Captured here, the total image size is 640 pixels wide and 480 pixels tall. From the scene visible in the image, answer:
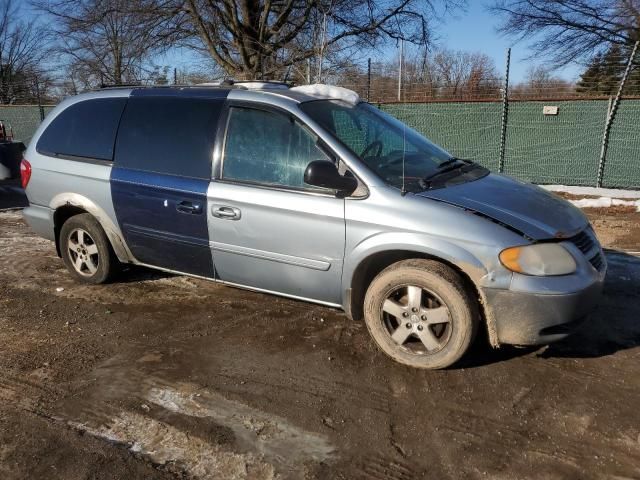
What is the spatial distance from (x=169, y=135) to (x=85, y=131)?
40.5 inches

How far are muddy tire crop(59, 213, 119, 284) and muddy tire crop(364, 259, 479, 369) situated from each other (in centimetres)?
259

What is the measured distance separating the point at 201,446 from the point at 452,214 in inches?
75.5

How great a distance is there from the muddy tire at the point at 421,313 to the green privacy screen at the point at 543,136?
882cm

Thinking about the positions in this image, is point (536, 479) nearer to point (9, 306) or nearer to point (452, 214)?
point (452, 214)

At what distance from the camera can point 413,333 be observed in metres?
3.48

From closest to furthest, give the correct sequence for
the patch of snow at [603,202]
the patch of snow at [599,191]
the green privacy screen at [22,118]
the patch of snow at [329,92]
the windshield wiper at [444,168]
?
the windshield wiper at [444,168] < the patch of snow at [329,92] < the patch of snow at [603,202] < the patch of snow at [599,191] < the green privacy screen at [22,118]

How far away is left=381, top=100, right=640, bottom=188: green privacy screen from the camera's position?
10461mm

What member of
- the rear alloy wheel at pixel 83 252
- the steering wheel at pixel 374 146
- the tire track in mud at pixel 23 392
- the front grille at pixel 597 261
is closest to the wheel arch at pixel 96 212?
the rear alloy wheel at pixel 83 252

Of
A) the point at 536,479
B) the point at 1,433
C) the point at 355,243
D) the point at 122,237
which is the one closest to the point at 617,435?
the point at 536,479

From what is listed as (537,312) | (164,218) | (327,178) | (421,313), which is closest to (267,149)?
(327,178)

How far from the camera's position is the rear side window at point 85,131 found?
4746 millimetres

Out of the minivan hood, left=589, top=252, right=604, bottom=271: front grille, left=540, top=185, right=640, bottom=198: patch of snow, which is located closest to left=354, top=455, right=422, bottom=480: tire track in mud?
the minivan hood

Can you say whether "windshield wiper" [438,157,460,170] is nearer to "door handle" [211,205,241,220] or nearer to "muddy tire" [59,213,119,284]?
"door handle" [211,205,241,220]

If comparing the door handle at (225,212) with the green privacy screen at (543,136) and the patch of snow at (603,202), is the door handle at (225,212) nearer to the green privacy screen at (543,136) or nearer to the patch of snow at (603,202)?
the patch of snow at (603,202)
